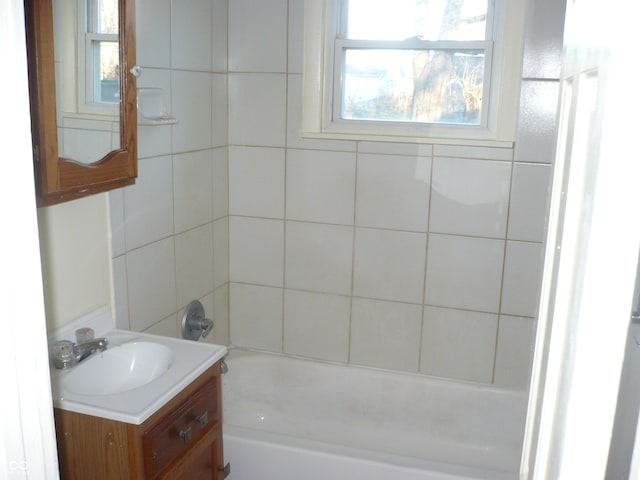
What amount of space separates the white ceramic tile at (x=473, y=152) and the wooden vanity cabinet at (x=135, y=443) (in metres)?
1.28

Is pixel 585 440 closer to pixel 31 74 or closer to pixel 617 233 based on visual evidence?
pixel 617 233

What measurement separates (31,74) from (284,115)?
4.45ft

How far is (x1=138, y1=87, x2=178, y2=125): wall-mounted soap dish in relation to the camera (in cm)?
203

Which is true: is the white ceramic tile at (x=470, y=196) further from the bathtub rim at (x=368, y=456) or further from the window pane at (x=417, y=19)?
the bathtub rim at (x=368, y=456)

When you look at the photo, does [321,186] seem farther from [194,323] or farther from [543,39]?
[543,39]

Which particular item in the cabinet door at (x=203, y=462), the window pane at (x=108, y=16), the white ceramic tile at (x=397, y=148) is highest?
the window pane at (x=108, y=16)

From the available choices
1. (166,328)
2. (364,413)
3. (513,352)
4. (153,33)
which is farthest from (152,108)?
(513,352)

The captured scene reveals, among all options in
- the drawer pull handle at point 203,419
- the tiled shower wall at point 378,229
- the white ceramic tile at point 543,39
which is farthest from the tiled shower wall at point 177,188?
the white ceramic tile at point 543,39

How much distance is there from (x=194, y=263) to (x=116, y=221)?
1.90 feet

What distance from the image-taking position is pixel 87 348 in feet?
5.50

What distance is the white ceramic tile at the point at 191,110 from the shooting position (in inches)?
89.5

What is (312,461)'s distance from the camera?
213cm

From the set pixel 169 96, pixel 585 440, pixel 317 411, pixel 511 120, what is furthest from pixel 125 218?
pixel 585 440

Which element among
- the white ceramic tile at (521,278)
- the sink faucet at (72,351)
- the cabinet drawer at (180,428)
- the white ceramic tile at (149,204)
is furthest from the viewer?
the white ceramic tile at (521,278)
